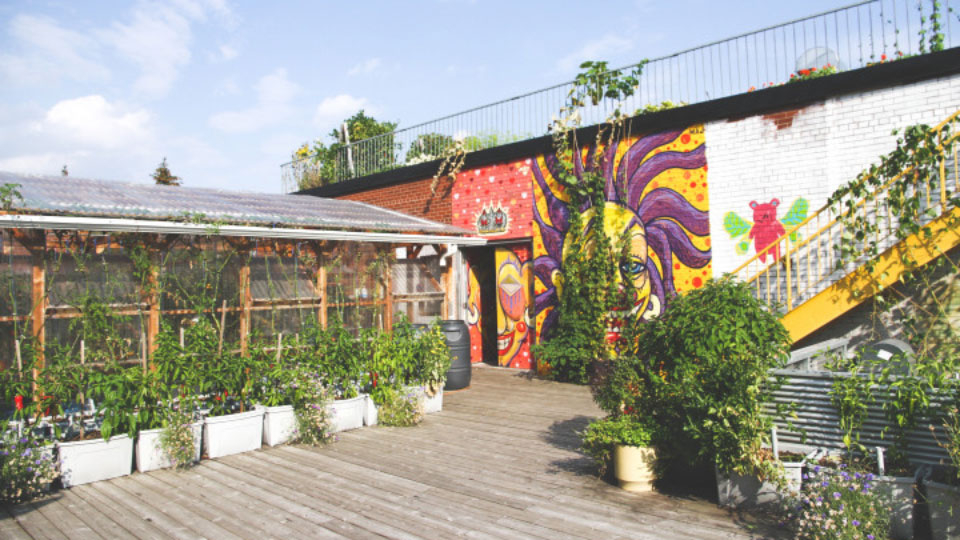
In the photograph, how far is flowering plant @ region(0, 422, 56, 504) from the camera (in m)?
4.70

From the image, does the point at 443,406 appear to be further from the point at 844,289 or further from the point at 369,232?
the point at 844,289

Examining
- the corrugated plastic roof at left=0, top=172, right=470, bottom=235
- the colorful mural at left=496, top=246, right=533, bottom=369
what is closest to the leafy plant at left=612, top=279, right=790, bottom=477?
the corrugated plastic roof at left=0, top=172, right=470, bottom=235

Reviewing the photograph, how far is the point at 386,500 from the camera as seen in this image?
15.8 ft

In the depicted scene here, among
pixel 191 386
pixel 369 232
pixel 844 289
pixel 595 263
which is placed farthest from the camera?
pixel 595 263

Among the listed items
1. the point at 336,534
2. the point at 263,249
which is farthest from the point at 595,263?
the point at 336,534

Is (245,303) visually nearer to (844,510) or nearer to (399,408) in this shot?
(399,408)

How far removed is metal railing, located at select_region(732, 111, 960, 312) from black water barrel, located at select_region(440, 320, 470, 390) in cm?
404

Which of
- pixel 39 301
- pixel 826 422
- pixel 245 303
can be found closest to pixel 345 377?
pixel 245 303

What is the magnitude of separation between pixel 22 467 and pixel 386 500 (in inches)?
108

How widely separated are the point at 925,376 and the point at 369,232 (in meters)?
6.73

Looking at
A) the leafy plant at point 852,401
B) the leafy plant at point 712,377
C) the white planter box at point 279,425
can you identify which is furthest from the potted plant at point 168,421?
the leafy plant at point 852,401

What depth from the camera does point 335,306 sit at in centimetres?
867

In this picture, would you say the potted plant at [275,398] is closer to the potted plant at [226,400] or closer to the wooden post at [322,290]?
the potted plant at [226,400]

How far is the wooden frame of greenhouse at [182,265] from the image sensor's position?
240 inches
